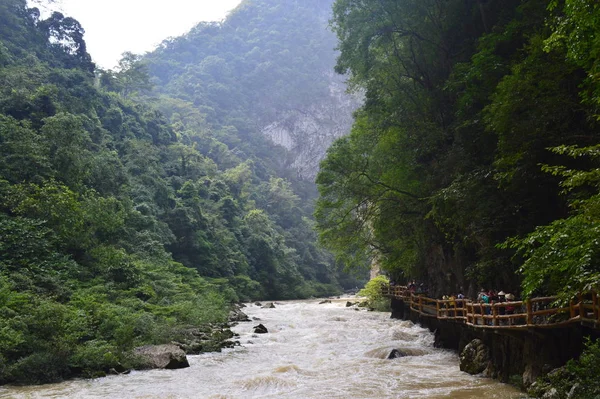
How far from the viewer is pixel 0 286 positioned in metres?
14.7

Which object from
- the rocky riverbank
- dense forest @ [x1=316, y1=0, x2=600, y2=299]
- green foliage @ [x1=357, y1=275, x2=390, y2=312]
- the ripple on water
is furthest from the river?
green foliage @ [x1=357, y1=275, x2=390, y2=312]

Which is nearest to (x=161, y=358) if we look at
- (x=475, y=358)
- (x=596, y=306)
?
(x=475, y=358)

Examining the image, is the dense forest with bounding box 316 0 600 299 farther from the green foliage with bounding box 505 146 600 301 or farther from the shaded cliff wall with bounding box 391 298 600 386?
the shaded cliff wall with bounding box 391 298 600 386

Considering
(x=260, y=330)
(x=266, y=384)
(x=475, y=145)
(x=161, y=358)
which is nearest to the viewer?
(x=266, y=384)

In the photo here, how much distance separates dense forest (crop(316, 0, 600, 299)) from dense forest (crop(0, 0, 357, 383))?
10.3 metres

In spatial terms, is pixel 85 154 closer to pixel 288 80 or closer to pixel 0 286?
pixel 0 286

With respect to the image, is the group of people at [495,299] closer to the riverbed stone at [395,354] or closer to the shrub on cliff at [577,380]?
the shrub on cliff at [577,380]

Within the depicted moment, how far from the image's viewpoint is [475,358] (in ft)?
43.8

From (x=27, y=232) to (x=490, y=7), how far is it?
19788mm

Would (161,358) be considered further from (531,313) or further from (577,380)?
(577,380)

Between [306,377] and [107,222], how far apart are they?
16.2 metres

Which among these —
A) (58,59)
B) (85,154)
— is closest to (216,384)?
(85,154)

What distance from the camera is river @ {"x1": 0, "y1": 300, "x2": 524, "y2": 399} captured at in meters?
11.4

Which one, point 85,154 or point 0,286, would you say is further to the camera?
point 85,154
